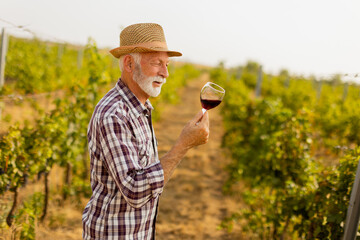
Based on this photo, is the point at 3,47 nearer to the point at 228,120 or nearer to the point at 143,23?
the point at 143,23

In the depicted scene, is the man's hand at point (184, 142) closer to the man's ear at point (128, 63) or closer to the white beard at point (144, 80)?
the white beard at point (144, 80)

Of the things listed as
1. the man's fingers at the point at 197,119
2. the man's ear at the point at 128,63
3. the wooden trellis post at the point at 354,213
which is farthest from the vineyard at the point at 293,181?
the man's ear at the point at 128,63

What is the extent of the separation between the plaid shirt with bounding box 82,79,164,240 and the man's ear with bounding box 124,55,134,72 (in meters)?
0.08

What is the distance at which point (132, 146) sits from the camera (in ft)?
4.58

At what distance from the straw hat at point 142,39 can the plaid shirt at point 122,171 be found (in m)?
0.18

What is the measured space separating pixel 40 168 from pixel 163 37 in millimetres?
2488

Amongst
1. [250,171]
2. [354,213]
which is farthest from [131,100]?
[250,171]

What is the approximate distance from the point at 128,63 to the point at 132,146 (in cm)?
47

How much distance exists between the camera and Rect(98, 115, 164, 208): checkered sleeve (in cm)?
129

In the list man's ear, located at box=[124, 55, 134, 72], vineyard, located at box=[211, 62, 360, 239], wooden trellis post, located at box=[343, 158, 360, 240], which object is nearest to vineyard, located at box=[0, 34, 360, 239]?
vineyard, located at box=[211, 62, 360, 239]

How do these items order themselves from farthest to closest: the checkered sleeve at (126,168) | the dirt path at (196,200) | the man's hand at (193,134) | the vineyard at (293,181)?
the dirt path at (196,200)
the vineyard at (293,181)
the man's hand at (193,134)
the checkered sleeve at (126,168)

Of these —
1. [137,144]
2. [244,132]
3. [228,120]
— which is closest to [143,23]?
[137,144]

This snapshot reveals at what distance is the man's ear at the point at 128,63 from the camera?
1.62 metres

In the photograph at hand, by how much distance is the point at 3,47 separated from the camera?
3.78m
